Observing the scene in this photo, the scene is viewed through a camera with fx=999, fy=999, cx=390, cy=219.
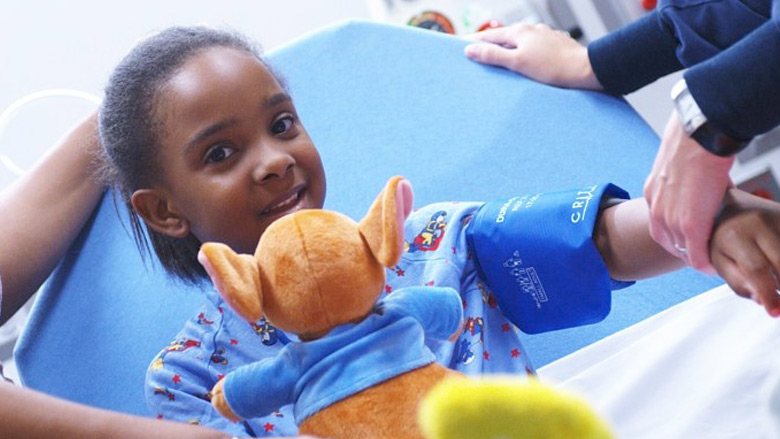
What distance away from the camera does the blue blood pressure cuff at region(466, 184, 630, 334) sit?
0.87 metres

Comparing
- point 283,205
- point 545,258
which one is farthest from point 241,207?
point 545,258

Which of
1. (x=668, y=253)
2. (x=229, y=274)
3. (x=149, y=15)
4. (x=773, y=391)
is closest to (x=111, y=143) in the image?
(x=229, y=274)

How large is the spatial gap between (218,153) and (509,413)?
50cm

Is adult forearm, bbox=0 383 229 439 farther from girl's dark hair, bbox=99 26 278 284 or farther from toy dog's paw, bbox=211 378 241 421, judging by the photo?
girl's dark hair, bbox=99 26 278 284

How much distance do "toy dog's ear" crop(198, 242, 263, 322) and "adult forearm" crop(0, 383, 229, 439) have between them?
0.14 m

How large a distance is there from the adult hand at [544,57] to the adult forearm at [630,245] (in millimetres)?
422

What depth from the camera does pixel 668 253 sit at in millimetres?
831

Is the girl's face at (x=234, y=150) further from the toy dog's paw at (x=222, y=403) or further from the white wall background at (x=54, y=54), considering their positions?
the white wall background at (x=54, y=54)

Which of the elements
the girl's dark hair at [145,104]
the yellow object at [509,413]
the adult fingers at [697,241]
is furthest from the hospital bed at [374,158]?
the yellow object at [509,413]

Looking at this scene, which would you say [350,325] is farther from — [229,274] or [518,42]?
[518,42]

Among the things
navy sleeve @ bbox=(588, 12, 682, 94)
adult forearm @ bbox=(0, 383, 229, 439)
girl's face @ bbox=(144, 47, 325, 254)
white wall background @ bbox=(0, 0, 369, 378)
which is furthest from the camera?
white wall background @ bbox=(0, 0, 369, 378)

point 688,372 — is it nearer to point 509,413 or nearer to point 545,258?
point 545,258

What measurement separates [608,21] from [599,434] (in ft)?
4.45

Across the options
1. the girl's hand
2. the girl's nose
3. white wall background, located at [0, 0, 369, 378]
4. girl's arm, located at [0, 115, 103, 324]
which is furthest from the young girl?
white wall background, located at [0, 0, 369, 378]
